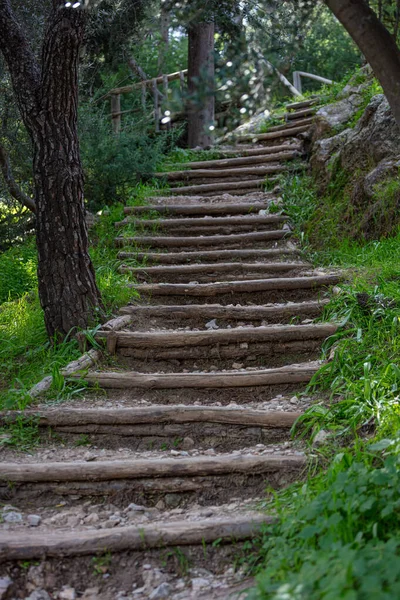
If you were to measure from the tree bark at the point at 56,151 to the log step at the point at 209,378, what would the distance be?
64cm

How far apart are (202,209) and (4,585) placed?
5.34m

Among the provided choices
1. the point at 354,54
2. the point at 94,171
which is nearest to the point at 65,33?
the point at 94,171

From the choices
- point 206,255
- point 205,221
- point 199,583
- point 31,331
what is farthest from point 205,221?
point 199,583

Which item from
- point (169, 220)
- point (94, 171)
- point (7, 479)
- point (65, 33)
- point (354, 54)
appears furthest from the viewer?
point (354, 54)

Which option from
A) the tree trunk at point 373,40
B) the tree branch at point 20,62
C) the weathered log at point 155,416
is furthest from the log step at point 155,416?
the tree branch at point 20,62

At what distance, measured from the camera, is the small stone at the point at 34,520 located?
9.73ft

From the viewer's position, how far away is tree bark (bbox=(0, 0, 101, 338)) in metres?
4.40

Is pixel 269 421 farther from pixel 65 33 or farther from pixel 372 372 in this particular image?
pixel 65 33

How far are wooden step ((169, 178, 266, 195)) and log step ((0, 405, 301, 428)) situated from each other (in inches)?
191

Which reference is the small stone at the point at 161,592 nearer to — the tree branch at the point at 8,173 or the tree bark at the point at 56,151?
the tree bark at the point at 56,151

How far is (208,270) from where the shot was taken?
5.91m

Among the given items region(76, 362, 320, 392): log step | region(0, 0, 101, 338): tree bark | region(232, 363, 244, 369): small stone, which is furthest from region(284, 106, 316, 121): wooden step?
region(76, 362, 320, 392): log step

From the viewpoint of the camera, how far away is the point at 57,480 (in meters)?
3.24

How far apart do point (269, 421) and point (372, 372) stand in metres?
0.63
